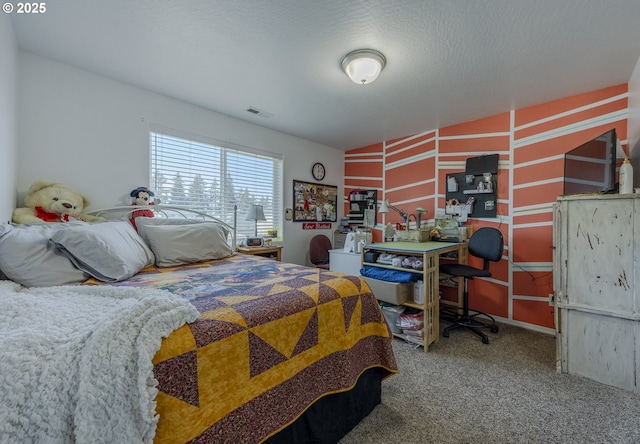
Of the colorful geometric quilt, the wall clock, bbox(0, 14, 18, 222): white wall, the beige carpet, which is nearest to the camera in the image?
the colorful geometric quilt

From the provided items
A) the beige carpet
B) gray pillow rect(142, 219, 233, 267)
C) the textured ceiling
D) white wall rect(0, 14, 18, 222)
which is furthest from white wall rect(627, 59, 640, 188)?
white wall rect(0, 14, 18, 222)

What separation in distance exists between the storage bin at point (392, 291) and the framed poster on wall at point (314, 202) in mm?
1817

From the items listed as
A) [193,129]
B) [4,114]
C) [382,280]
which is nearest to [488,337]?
[382,280]

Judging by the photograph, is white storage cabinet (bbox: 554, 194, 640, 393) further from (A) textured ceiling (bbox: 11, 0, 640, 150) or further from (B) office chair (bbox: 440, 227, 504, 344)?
(A) textured ceiling (bbox: 11, 0, 640, 150)

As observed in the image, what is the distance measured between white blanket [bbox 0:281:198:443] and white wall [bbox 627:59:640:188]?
334cm

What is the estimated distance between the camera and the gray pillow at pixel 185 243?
200 cm

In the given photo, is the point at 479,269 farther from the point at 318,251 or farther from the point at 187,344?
the point at 187,344

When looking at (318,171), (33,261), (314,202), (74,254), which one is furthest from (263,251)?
(33,261)

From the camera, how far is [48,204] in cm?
196

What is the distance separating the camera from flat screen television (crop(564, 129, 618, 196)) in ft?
6.19

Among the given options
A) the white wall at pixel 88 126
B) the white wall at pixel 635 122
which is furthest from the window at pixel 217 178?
the white wall at pixel 635 122

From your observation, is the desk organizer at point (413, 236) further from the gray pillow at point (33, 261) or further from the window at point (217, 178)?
the gray pillow at point (33, 261)

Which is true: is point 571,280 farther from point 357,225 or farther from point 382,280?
point 357,225

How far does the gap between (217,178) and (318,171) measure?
1627mm
